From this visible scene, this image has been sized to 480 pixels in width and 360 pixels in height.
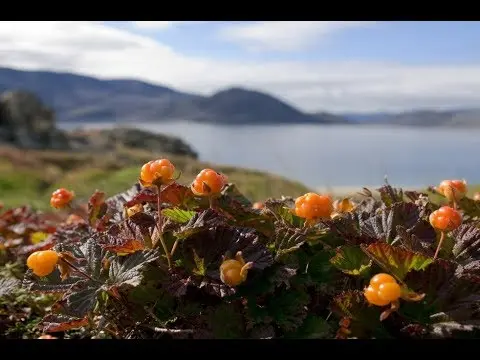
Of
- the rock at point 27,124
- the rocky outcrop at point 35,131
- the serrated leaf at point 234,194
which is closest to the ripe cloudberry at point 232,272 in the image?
the serrated leaf at point 234,194

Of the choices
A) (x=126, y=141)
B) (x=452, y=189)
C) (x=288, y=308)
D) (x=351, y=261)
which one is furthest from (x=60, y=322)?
(x=126, y=141)

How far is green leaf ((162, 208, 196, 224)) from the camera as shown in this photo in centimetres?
128

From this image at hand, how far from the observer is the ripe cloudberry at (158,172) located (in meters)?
1.17

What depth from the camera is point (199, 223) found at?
45.6 inches

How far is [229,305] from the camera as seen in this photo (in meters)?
1.14

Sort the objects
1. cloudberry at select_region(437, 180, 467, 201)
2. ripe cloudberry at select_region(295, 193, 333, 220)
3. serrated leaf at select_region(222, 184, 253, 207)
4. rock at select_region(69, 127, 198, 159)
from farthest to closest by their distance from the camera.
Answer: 1. rock at select_region(69, 127, 198, 159)
2. serrated leaf at select_region(222, 184, 253, 207)
3. cloudberry at select_region(437, 180, 467, 201)
4. ripe cloudberry at select_region(295, 193, 333, 220)

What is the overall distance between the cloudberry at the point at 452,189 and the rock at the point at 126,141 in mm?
24925

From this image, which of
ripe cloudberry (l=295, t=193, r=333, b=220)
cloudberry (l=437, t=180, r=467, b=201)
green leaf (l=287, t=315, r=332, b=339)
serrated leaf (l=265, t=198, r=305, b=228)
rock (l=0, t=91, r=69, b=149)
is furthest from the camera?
rock (l=0, t=91, r=69, b=149)

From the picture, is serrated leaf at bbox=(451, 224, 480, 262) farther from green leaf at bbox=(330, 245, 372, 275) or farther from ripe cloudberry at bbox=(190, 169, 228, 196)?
ripe cloudberry at bbox=(190, 169, 228, 196)

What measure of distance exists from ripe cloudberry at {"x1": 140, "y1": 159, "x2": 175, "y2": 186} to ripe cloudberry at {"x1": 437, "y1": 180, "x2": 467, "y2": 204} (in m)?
0.66

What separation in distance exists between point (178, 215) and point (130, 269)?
0.66 feet

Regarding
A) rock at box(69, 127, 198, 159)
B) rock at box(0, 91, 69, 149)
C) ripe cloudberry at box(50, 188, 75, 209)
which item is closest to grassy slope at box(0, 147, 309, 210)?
ripe cloudberry at box(50, 188, 75, 209)

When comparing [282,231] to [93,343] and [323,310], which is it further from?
[93,343]
